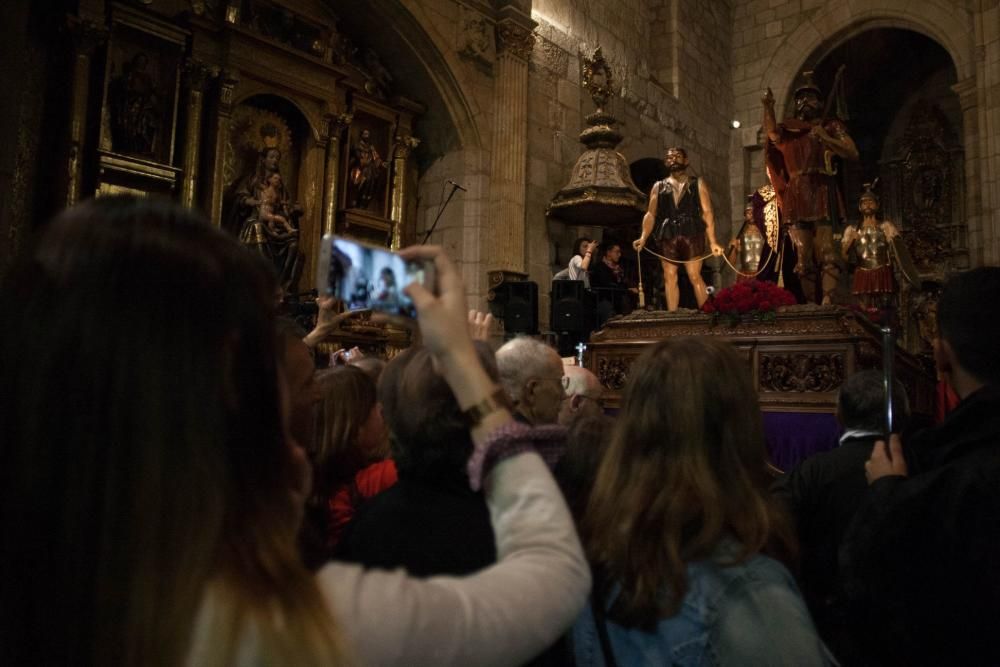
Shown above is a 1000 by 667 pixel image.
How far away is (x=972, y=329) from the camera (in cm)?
153

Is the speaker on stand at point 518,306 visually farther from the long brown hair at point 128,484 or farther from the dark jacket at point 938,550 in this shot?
the long brown hair at point 128,484

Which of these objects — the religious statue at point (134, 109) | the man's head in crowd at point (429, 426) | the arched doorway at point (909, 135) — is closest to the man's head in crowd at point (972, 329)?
the man's head in crowd at point (429, 426)

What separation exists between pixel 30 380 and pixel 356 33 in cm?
905

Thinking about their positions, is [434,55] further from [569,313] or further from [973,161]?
[973,161]

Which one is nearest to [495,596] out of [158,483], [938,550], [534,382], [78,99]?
[158,483]

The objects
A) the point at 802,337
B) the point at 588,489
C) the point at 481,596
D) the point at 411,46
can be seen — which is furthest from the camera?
the point at 411,46

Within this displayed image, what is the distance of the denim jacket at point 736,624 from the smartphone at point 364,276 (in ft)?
2.36

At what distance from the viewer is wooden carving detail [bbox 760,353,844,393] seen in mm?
5625

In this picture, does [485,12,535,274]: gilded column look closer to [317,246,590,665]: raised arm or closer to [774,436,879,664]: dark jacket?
[774,436,879,664]: dark jacket

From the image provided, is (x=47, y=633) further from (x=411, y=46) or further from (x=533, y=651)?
(x=411, y=46)

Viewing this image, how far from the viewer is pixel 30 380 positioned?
0.65 metres

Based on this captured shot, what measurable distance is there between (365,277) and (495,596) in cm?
41

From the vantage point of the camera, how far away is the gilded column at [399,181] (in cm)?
923

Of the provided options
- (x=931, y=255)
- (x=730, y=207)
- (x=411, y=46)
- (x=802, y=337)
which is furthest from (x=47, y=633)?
(x=931, y=255)
